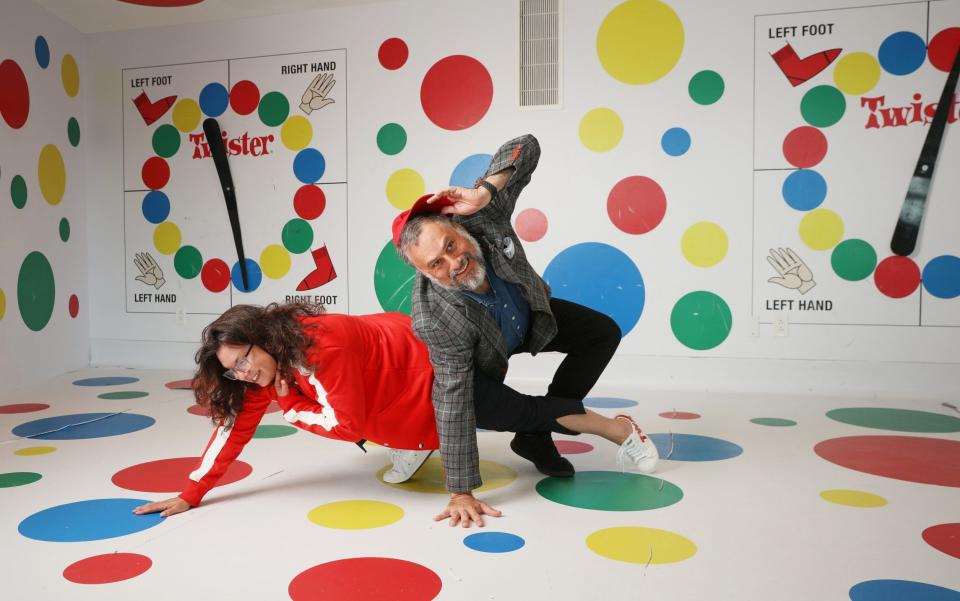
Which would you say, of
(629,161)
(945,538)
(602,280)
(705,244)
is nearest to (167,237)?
(602,280)

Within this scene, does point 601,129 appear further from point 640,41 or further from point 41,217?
point 41,217

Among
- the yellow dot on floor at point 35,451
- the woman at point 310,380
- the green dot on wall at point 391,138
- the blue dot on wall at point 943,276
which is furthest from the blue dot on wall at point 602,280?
the yellow dot on floor at point 35,451

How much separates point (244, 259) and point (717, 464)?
8.45 feet

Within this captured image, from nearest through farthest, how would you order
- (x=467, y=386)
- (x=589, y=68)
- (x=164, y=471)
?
(x=467, y=386), (x=164, y=471), (x=589, y=68)

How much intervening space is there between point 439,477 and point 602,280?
156cm

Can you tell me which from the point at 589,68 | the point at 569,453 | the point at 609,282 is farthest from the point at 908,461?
the point at 589,68

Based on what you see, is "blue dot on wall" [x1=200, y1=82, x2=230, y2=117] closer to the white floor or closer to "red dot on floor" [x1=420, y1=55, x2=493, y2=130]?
"red dot on floor" [x1=420, y1=55, x2=493, y2=130]

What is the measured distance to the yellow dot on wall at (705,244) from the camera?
312cm

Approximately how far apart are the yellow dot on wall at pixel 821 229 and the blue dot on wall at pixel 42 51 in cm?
356

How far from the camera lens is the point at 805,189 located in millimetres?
3033

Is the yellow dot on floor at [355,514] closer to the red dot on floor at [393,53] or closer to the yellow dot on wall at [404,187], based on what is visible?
the yellow dot on wall at [404,187]

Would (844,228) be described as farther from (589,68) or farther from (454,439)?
(454,439)

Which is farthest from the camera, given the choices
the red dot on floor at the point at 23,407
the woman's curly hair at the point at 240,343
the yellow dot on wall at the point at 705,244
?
the yellow dot on wall at the point at 705,244

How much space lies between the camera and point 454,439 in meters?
1.64
